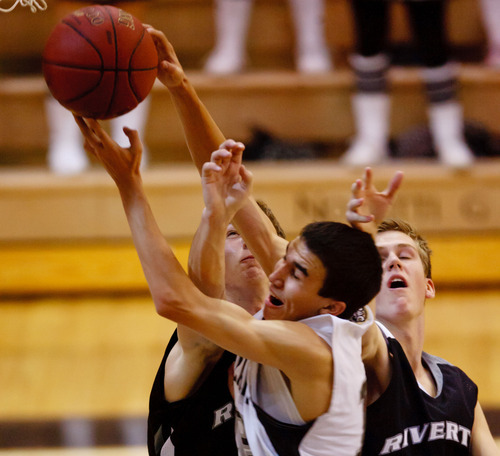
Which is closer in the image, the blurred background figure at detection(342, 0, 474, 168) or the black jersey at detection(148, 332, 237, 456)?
the black jersey at detection(148, 332, 237, 456)

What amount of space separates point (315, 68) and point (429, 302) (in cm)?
174

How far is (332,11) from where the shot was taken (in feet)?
17.6

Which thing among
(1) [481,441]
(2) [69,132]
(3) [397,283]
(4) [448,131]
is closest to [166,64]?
(3) [397,283]

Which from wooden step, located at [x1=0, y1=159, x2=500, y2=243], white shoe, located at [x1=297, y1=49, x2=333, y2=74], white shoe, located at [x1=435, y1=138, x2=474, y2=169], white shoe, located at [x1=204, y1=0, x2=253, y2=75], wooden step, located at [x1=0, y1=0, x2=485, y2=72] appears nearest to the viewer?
wooden step, located at [x1=0, y1=159, x2=500, y2=243]

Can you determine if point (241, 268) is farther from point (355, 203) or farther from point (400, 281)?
point (355, 203)

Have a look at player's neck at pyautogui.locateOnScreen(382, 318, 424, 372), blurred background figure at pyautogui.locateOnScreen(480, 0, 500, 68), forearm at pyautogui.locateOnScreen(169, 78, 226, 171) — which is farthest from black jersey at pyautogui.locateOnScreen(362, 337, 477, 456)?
blurred background figure at pyautogui.locateOnScreen(480, 0, 500, 68)

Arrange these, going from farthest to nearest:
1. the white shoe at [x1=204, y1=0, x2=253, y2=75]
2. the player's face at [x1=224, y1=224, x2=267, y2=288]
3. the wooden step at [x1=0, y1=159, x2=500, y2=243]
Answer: the white shoe at [x1=204, y1=0, x2=253, y2=75] → the wooden step at [x1=0, y1=159, x2=500, y2=243] → the player's face at [x1=224, y1=224, x2=267, y2=288]

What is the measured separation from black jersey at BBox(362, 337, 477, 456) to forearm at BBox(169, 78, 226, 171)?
0.72m

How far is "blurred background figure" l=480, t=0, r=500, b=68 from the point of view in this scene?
4.96 metres

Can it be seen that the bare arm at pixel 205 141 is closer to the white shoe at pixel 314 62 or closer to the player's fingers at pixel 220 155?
the player's fingers at pixel 220 155

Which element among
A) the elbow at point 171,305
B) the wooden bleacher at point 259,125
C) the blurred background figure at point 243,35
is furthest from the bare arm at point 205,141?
the blurred background figure at point 243,35

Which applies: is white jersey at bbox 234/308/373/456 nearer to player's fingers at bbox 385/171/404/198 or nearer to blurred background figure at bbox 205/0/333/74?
player's fingers at bbox 385/171/404/198

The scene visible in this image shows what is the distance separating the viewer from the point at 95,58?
191 centimetres

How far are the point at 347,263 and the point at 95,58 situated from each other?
0.82 m
